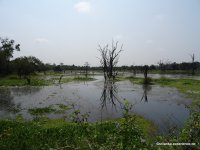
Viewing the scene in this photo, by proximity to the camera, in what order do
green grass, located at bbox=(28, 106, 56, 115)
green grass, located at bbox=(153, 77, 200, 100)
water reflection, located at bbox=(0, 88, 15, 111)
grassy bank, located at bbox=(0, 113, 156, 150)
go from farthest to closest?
1. green grass, located at bbox=(153, 77, 200, 100)
2. water reflection, located at bbox=(0, 88, 15, 111)
3. green grass, located at bbox=(28, 106, 56, 115)
4. grassy bank, located at bbox=(0, 113, 156, 150)

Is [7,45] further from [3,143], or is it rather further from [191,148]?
[191,148]

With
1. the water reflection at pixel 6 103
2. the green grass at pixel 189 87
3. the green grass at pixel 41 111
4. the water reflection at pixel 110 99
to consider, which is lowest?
the water reflection at pixel 110 99

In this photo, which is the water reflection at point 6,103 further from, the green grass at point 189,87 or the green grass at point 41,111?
the green grass at point 189,87

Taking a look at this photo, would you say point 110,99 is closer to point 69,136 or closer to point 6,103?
point 6,103

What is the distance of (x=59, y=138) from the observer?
11203 millimetres

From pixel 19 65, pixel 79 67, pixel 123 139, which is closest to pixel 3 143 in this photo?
pixel 123 139

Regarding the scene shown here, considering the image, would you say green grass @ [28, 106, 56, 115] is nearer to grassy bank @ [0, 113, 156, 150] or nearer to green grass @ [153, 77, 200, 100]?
grassy bank @ [0, 113, 156, 150]

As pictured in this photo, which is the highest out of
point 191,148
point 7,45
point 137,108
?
point 7,45

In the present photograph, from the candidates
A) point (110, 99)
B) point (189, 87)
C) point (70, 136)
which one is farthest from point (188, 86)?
point (70, 136)

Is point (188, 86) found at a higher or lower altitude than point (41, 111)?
higher

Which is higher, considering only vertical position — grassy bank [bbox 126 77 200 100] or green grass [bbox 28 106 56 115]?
grassy bank [bbox 126 77 200 100]

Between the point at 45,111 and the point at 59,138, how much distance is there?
353 inches

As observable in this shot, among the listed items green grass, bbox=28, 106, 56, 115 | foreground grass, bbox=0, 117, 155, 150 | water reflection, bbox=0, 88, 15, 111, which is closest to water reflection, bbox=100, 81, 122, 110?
green grass, bbox=28, 106, 56, 115

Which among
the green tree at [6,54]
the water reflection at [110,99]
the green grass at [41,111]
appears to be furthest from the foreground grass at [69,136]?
the green tree at [6,54]
